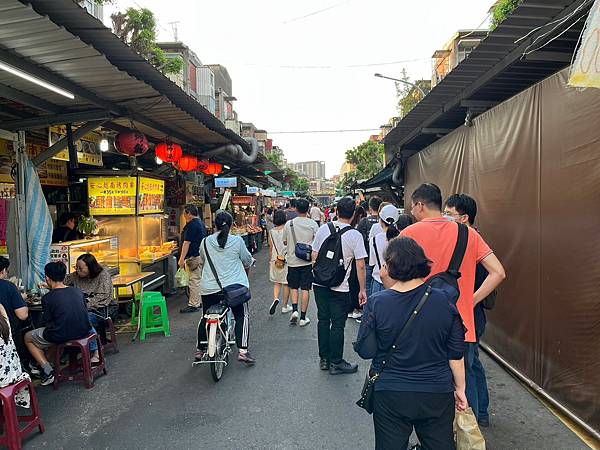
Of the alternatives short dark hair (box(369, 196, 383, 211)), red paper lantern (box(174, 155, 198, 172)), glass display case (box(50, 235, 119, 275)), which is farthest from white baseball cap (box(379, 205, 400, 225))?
red paper lantern (box(174, 155, 198, 172))

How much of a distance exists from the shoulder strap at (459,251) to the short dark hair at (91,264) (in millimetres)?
4670

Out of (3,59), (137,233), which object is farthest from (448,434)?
(137,233)

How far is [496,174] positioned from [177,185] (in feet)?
31.1

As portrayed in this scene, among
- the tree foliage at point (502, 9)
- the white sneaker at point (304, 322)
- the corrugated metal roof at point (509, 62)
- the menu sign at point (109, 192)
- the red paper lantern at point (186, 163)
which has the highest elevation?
the tree foliage at point (502, 9)

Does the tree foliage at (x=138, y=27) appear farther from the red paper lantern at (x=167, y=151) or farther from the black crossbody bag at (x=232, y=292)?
the black crossbody bag at (x=232, y=292)

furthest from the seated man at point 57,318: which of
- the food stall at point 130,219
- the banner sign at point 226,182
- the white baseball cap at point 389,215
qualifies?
the banner sign at point 226,182

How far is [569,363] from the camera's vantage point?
3715mm

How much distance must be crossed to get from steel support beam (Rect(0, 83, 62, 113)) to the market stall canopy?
12mm

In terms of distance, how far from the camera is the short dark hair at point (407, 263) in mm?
2303

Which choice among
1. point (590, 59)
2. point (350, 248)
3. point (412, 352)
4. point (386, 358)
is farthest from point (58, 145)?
point (590, 59)

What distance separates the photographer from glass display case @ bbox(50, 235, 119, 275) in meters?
6.72

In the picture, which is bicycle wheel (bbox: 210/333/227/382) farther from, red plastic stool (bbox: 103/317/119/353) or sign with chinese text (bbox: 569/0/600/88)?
sign with chinese text (bbox: 569/0/600/88)

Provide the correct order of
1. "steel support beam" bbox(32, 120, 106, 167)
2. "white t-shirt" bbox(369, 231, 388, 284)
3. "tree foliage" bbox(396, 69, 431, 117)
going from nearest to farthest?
"white t-shirt" bbox(369, 231, 388, 284)
"steel support beam" bbox(32, 120, 106, 167)
"tree foliage" bbox(396, 69, 431, 117)

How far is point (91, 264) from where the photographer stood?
5789 millimetres
